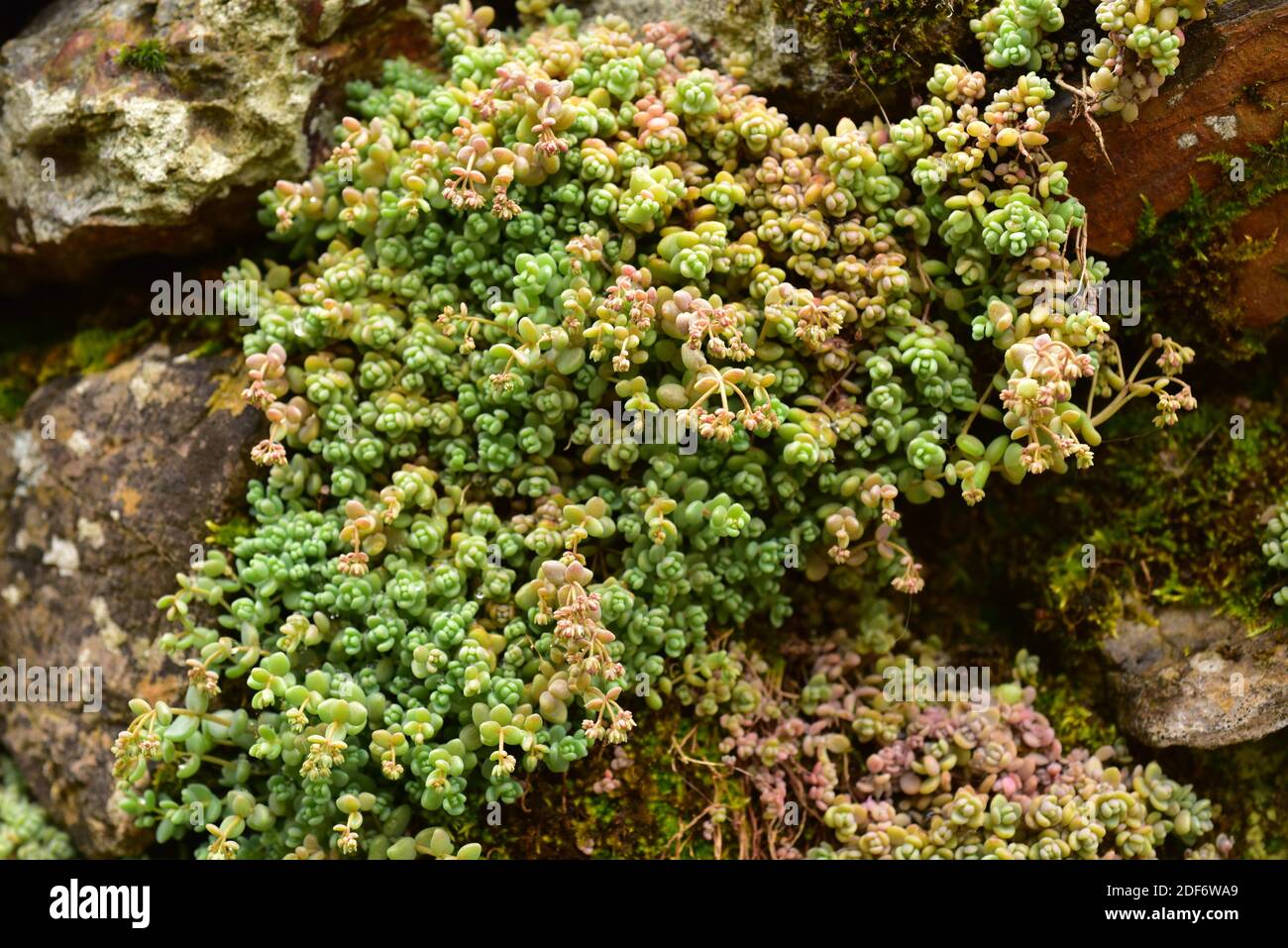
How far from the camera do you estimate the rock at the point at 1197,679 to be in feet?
10.4

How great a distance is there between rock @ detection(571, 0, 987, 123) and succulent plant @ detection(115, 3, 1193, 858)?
0.42 ft

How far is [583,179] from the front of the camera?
126 inches

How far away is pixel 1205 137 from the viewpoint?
308 cm

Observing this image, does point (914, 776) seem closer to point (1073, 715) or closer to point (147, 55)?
point (1073, 715)

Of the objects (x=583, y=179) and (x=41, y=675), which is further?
(x=41, y=675)

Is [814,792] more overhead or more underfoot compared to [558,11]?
more underfoot

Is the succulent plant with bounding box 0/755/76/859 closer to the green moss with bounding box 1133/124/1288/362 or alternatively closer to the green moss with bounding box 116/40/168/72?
the green moss with bounding box 116/40/168/72

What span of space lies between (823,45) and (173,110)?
82.4 inches

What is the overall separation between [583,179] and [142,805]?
2341 mm

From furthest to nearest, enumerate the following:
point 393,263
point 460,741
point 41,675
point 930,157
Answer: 1. point 41,675
2. point 393,263
3. point 930,157
4. point 460,741

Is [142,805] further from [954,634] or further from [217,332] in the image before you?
[954,634]

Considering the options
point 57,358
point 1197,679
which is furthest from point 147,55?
point 1197,679

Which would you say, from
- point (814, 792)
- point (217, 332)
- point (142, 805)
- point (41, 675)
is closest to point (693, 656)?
point (814, 792)

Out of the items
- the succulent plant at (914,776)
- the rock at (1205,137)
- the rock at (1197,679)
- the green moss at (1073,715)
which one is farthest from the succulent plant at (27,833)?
the rock at (1205,137)
